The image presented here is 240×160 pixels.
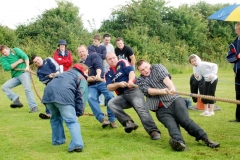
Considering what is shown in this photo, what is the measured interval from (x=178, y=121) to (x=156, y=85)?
2.42ft

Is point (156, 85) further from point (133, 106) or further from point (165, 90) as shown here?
point (133, 106)

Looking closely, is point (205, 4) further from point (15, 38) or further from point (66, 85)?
point (66, 85)

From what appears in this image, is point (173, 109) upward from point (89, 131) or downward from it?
upward

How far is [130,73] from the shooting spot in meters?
7.64

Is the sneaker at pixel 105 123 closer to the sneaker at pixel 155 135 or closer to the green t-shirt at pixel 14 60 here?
the sneaker at pixel 155 135

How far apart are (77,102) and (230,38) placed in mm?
29938

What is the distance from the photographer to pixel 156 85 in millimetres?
6996

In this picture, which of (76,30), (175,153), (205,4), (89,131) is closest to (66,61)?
(89,131)

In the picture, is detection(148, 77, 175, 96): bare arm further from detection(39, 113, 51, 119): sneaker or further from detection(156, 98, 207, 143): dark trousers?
detection(39, 113, 51, 119): sneaker

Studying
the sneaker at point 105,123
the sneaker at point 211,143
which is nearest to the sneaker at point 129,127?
the sneaker at point 105,123

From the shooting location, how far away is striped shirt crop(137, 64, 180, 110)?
22.5 feet

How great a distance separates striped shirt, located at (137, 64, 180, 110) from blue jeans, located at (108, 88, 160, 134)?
0.41m

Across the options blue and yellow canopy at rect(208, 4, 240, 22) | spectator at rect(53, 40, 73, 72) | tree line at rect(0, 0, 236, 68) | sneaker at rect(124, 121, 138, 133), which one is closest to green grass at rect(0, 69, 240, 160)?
sneaker at rect(124, 121, 138, 133)

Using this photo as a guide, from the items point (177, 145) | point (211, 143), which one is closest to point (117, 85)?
point (177, 145)
